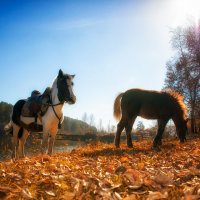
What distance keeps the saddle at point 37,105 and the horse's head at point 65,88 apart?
0.59m

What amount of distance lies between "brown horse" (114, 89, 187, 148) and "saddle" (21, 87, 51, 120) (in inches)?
132

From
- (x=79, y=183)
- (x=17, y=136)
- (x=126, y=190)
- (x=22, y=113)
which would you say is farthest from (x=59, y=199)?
(x=17, y=136)

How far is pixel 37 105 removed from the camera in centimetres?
988

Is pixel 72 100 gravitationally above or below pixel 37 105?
above

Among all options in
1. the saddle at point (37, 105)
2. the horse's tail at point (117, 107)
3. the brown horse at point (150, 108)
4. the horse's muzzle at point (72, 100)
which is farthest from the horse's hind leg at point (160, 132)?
the saddle at point (37, 105)

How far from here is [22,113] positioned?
10562 mm

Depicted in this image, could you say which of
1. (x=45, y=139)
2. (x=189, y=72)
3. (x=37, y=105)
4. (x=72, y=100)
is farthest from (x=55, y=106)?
(x=189, y=72)

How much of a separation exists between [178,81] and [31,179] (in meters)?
21.4

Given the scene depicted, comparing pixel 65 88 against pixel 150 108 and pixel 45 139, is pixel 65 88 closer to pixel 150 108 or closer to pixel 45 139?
pixel 45 139

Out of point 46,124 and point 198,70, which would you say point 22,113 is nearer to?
point 46,124

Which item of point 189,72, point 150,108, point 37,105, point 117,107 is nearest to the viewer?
point 37,105

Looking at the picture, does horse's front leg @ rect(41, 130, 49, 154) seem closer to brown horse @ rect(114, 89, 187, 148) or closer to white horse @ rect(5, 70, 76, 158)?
white horse @ rect(5, 70, 76, 158)

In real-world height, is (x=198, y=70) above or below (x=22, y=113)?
above

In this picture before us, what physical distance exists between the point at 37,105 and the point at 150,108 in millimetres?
4390
